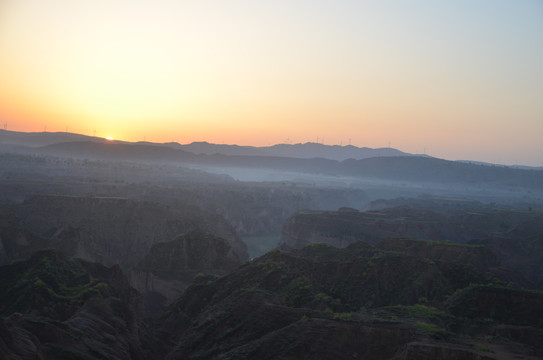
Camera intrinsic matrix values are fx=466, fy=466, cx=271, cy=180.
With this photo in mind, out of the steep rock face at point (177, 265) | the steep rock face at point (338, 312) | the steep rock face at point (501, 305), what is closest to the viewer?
the steep rock face at point (338, 312)

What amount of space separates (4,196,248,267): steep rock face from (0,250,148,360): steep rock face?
949 inches

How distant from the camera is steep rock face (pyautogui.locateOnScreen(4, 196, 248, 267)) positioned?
72.6 meters

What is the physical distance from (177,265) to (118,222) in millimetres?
27337

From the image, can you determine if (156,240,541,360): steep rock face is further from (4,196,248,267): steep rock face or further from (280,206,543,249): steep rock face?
(4,196,248,267): steep rock face

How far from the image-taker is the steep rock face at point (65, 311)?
24172mm

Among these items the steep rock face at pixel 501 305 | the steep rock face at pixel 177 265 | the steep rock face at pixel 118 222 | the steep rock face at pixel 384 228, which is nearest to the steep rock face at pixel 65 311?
the steep rock face at pixel 177 265

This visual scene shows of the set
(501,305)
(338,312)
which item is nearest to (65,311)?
(338,312)

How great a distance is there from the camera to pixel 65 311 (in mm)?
34781

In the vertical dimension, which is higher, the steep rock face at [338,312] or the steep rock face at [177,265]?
the steep rock face at [338,312]

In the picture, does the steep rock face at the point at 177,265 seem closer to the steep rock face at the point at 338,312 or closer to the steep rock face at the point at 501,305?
the steep rock face at the point at 338,312

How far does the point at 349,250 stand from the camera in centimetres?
5369

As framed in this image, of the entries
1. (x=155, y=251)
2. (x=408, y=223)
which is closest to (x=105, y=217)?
(x=155, y=251)

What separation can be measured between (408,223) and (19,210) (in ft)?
226

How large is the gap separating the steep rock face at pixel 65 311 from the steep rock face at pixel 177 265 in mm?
7980
